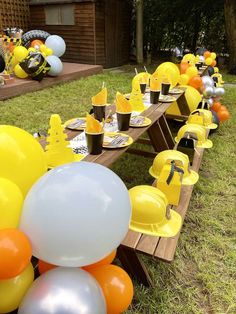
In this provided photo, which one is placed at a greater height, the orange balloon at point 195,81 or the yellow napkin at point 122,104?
the yellow napkin at point 122,104

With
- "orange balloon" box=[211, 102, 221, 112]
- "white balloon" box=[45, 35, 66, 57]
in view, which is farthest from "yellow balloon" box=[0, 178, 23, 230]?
"white balloon" box=[45, 35, 66, 57]

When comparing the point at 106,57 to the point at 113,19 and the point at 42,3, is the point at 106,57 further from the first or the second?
the point at 42,3

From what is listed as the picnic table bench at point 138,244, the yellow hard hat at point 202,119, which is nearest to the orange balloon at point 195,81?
the yellow hard hat at point 202,119

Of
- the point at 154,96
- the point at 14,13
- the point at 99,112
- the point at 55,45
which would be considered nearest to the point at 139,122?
the point at 99,112

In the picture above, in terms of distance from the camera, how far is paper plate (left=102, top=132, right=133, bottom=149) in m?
1.96

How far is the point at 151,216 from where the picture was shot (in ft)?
5.44

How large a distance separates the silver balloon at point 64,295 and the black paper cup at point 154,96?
6.79 ft

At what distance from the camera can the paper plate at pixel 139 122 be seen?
2.32 m

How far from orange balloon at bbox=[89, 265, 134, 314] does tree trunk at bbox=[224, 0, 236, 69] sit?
9.14m

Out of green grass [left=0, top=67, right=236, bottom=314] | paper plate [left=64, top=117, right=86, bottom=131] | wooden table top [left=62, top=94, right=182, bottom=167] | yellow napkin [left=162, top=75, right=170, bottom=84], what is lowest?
green grass [left=0, top=67, right=236, bottom=314]

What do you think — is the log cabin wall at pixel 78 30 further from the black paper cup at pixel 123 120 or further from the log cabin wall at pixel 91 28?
the black paper cup at pixel 123 120

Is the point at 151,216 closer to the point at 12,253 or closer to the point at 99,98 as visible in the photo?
the point at 12,253

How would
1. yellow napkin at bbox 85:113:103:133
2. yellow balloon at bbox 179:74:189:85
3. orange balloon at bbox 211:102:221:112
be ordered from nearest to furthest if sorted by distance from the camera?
1. yellow napkin at bbox 85:113:103:133
2. yellow balloon at bbox 179:74:189:85
3. orange balloon at bbox 211:102:221:112

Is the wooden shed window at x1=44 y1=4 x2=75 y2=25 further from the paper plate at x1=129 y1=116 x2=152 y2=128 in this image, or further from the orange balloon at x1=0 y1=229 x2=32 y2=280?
the orange balloon at x1=0 y1=229 x2=32 y2=280
